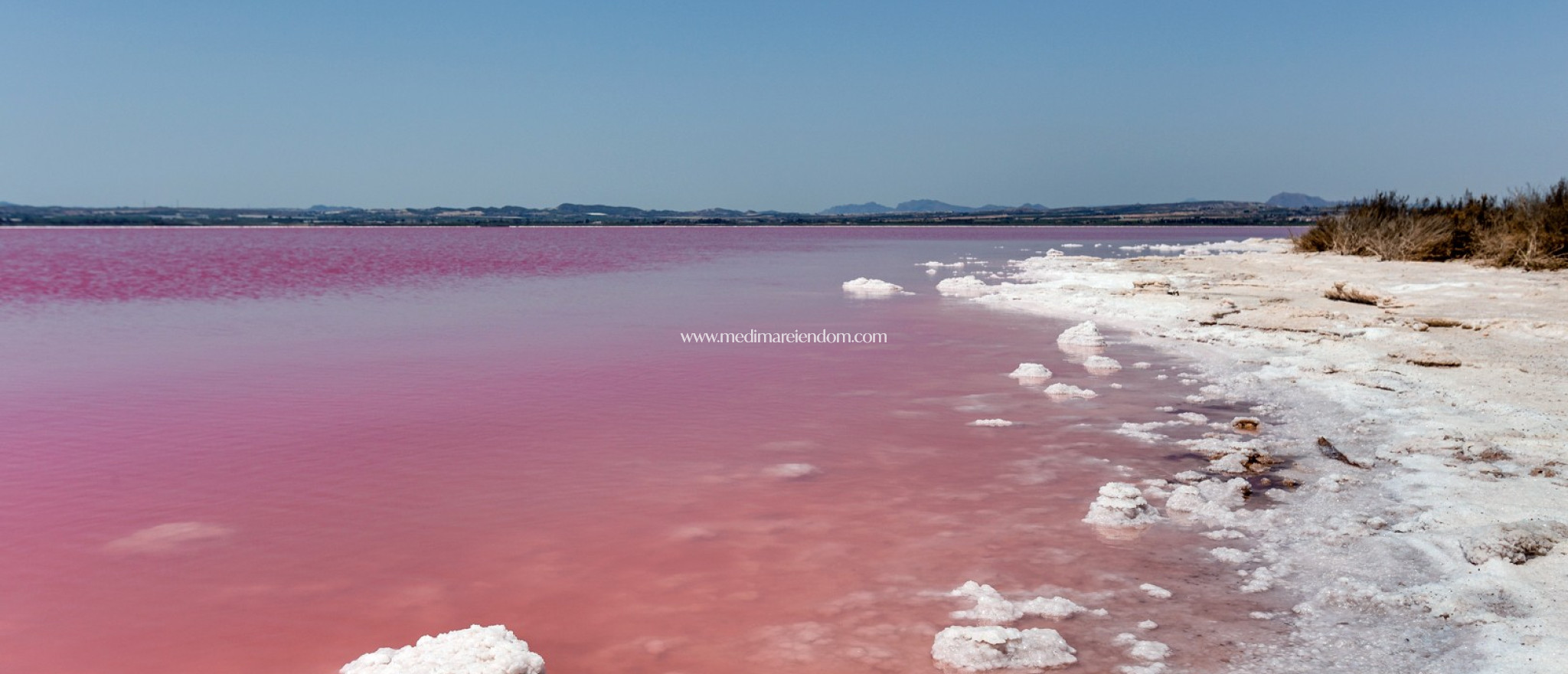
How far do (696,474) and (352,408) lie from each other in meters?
3.27

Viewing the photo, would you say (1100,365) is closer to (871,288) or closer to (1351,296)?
(1351,296)

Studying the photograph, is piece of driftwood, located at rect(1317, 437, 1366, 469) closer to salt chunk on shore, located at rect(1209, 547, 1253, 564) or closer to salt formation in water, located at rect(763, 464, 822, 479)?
salt chunk on shore, located at rect(1209, 547, 1253, 564)

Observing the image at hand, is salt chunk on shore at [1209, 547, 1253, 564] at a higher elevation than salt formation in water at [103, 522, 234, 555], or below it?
below

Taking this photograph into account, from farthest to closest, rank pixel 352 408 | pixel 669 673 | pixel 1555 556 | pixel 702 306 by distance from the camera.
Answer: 1. pixel 702 306
2. pixel 352 408
3. pixel 1555 556
4. pixel 669 673

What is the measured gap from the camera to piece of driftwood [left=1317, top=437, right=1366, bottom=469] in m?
5.51

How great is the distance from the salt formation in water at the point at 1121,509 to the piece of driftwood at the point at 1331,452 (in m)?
1.50

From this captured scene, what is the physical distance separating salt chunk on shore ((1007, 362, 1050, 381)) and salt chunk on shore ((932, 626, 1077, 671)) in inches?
212

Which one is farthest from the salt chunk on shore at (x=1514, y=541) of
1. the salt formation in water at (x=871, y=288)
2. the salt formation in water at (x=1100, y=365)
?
the salt formation in water at (x=871, y=288)

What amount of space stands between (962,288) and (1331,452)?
504 inches

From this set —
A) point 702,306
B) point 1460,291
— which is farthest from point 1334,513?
point 702,306

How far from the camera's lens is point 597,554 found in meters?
4.41

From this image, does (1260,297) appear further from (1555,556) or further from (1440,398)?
(1555,556)

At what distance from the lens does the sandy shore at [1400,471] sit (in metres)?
3.41

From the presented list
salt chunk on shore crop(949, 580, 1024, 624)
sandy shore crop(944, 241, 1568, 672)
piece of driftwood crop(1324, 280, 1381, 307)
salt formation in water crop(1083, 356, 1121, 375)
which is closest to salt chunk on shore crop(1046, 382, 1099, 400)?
sandy shore crop(944, 241, 1568, 672)
